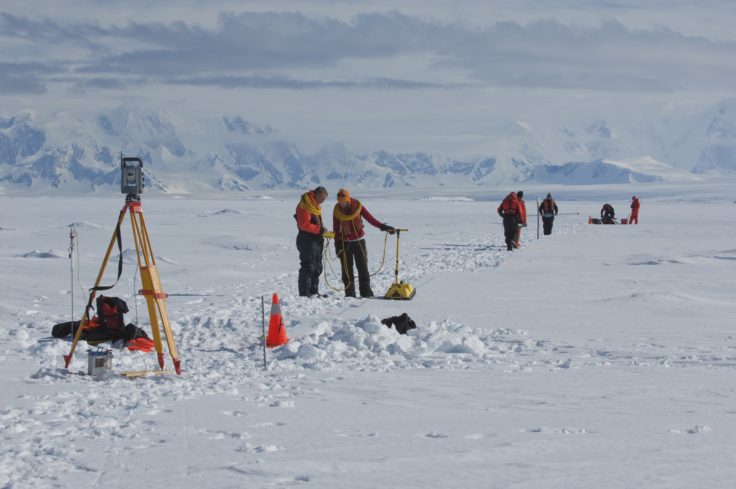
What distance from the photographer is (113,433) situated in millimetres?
5391

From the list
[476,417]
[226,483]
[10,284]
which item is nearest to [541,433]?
[476,417]

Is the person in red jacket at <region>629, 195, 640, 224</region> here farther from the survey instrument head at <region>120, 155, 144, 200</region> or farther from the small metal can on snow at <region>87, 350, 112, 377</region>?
the small metal can on snow at <region>87, 350, 112, 377</region>

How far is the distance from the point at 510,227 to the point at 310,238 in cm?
1121

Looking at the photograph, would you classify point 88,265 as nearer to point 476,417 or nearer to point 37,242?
point 37,242

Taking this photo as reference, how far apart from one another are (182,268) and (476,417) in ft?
44.5

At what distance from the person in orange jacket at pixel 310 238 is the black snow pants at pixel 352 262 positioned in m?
0.36

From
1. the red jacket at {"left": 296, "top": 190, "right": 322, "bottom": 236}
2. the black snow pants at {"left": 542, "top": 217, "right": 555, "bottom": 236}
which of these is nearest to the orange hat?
the red jacket at {"left": 296, "top": 190, "right": 322, "bottom": 236}

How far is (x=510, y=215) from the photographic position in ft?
73.0

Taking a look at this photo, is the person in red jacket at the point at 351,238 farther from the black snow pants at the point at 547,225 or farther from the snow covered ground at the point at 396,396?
the black snow pants at the point at 547,225

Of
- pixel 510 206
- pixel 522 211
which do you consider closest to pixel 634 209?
pixel 522 211

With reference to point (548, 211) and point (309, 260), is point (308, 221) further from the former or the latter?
point (548, 211)

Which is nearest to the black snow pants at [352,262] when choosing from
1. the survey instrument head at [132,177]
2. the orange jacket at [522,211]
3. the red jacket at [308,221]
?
the red jacket at [308,221]

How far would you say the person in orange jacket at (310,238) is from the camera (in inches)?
475

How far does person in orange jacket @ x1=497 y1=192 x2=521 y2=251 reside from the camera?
21.9 metres
